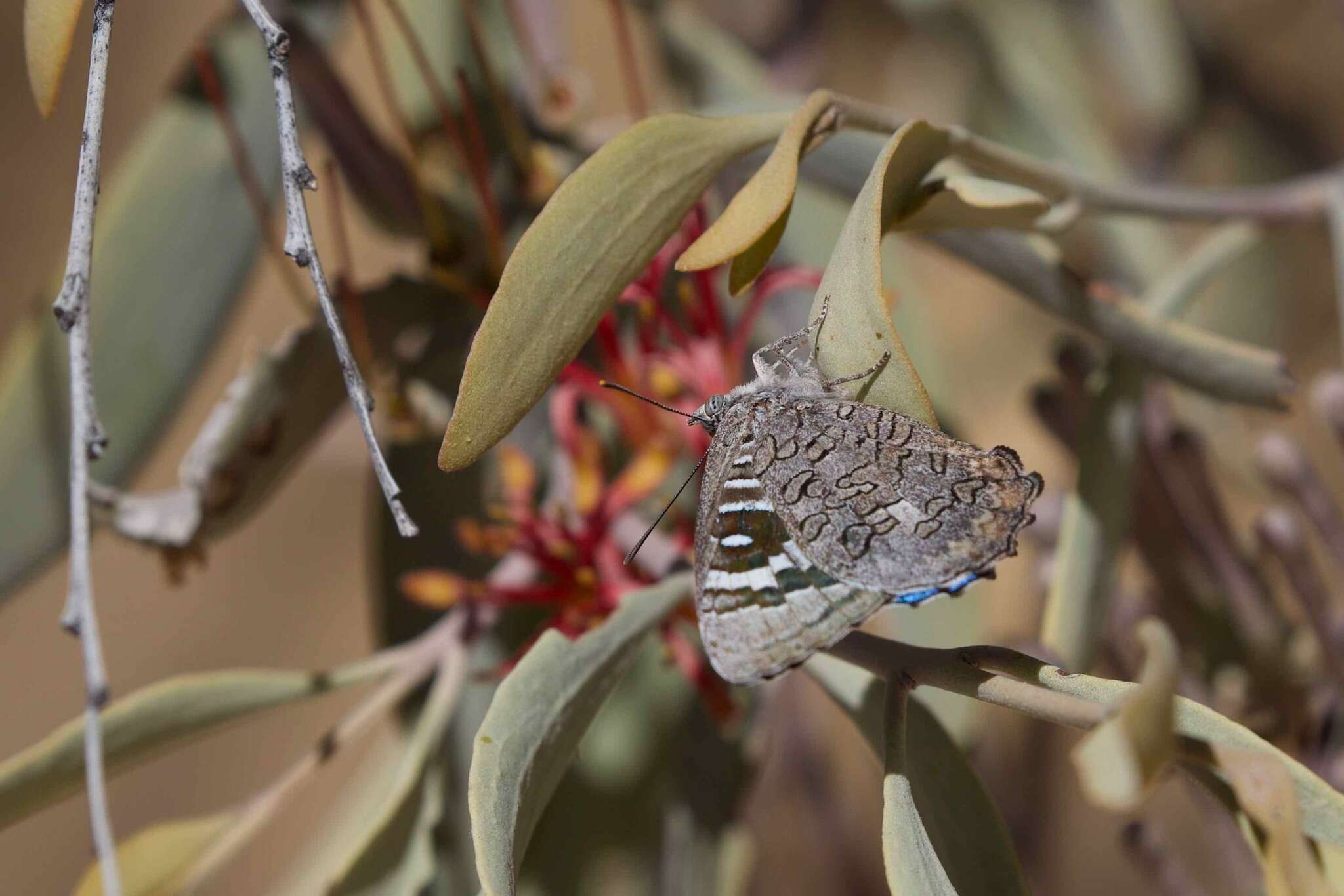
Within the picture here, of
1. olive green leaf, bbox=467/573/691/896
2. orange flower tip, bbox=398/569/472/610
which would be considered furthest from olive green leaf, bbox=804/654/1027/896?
orange flower tip, bbox=398/569/472/610

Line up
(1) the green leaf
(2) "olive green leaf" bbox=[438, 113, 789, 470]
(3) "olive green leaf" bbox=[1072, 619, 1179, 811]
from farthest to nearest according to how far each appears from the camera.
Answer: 1. (1) the green leaf
2. (2) "olive green leaf" bbox=[438, 113, 789, 470]
3. (3) "olive green leaf" bbox=[1072, 619, 1179, 811]

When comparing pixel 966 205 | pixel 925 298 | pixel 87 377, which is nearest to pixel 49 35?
pixel 87 377

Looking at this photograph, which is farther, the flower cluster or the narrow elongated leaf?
the flower cluster

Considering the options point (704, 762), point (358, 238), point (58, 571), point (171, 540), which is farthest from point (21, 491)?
point (358, 238)

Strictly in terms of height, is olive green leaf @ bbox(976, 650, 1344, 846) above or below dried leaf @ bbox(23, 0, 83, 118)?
below

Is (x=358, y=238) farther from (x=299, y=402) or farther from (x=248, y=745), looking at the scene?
(x=299, y=402)

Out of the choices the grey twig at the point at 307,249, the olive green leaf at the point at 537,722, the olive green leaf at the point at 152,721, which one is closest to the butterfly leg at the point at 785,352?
the olive green leaf at the point at 537,722

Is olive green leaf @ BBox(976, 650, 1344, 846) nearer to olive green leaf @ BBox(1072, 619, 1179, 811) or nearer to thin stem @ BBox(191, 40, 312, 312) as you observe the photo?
olive green leaf @ BBox(1072, 619, 1179, 811)
